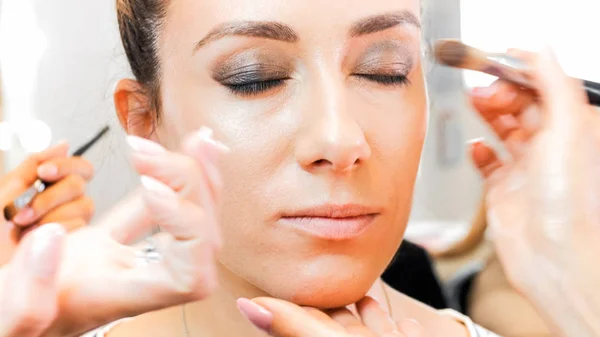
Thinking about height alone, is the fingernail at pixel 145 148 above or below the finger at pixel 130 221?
above

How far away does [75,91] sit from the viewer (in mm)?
827

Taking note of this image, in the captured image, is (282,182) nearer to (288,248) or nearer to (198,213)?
(288,248)

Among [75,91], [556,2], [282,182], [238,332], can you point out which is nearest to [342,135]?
[282,182]

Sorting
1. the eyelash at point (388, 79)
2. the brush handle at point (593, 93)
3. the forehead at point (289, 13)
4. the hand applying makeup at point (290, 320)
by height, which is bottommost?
the hand applying makeup at point (290, 320)

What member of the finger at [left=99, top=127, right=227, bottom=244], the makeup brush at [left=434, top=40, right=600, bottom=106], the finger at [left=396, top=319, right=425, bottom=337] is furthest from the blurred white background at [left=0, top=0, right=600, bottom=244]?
the finger at [left=396, top=319, right=425, bottom=337]

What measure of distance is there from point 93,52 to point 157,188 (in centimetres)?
51

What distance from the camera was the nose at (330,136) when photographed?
21.4 inches

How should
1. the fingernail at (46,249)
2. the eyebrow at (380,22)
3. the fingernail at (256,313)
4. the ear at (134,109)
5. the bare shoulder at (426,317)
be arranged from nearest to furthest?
the fingernail at (46,249) → the fingernail at (256,313) → the eyebrow at (380,22) → the ear at (134,109) → the bare shoulder at (426,317)

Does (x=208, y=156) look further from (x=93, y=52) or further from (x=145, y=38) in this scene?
(x=93, y=52)

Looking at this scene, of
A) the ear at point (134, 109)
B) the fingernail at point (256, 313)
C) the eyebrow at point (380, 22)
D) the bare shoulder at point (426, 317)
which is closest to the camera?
the fingernail at point (256, 313)

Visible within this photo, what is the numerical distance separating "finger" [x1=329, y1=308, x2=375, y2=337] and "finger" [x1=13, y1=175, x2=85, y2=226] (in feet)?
0.99

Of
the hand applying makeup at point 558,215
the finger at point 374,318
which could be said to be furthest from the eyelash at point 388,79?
the finger at point 374,318

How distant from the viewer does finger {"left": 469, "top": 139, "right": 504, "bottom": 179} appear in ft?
2.31

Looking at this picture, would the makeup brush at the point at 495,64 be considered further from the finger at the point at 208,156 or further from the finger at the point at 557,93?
the finger at the point at 208,156
